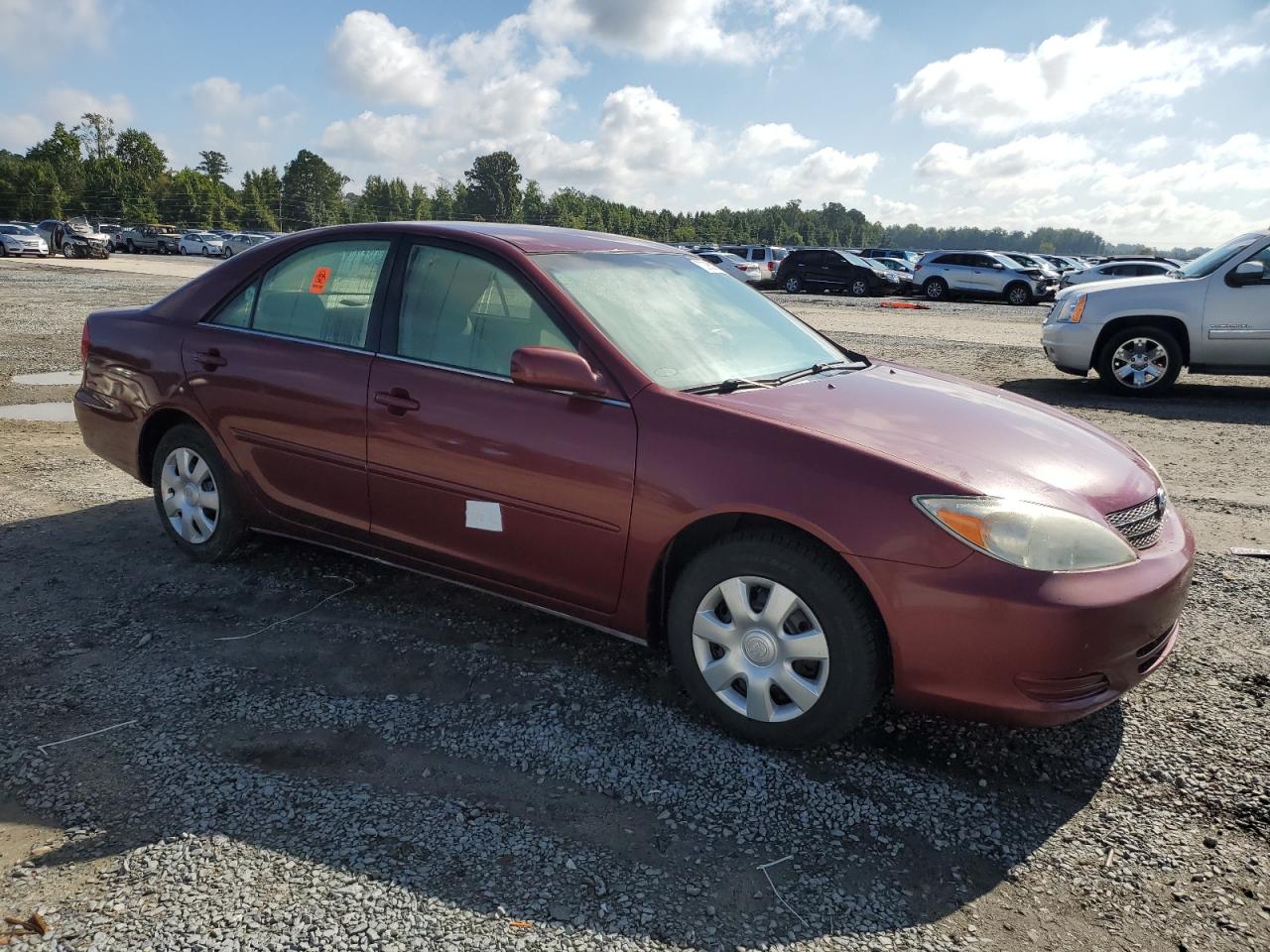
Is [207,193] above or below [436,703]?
above

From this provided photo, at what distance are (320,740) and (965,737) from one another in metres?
2.14

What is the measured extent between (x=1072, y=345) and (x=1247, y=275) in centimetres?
171

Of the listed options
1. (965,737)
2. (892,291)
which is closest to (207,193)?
(892,291)

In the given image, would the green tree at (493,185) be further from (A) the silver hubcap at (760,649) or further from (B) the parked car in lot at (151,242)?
(A) the silver hubcap at (760,649)

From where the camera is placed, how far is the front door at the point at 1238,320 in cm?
924

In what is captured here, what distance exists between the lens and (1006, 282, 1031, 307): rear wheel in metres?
28.5

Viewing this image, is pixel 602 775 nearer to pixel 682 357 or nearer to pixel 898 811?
pixel 898 811

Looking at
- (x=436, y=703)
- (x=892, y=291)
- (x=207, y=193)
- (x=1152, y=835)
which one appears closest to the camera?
(x=1152, y=835)

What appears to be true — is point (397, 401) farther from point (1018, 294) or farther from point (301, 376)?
point (1018, 294)

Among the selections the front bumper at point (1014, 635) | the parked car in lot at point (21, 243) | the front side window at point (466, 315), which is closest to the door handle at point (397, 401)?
the front side window at point (466, 315)

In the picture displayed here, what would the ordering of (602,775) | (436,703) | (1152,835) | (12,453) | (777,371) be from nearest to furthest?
(1152,835)
(602,775)
(436,703)
(777,371)
(12,453)

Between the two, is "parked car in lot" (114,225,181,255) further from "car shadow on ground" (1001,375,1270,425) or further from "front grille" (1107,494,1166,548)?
"front grille" (1107,494,1166,548)

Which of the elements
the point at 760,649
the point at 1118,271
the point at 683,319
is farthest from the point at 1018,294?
the point at 760,649

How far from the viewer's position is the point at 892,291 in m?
32.1
